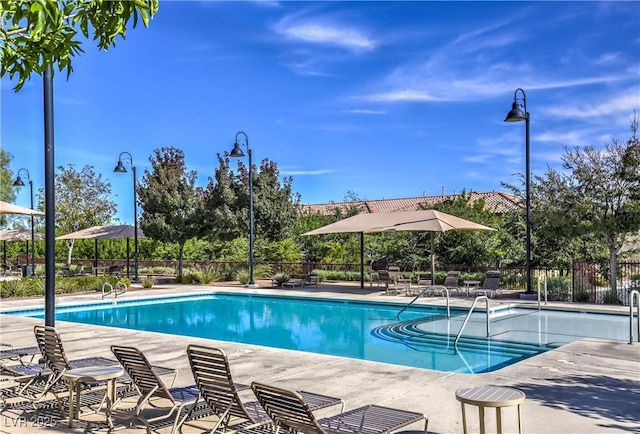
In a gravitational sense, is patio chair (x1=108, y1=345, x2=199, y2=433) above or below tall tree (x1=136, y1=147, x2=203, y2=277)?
below

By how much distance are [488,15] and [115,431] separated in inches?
564

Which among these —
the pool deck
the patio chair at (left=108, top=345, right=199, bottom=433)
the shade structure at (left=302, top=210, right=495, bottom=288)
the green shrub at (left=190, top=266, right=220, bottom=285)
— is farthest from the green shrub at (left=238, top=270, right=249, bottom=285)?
the patio chair at (left=108, top=345, right=199, bottom=433)

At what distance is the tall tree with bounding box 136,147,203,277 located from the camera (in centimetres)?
2538

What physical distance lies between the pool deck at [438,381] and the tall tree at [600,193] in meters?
6.83

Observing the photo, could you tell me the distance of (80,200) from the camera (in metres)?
36.2

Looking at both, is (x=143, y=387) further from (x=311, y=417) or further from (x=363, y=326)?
(x=363, y=326)

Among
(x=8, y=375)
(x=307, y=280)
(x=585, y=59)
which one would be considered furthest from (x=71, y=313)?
(x=585, y=59)

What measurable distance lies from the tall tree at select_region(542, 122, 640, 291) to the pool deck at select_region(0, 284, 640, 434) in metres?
6.83

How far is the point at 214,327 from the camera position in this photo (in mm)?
15438

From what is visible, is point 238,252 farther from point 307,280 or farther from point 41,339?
point 41,339

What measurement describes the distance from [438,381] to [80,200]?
1294 inches

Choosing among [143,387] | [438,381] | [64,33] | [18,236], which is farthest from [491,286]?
[18,236]

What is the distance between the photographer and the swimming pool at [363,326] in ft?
35.9

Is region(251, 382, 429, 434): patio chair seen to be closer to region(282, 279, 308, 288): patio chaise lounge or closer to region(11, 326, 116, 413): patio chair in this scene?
region(11, 326, 116, 413): patio chair
